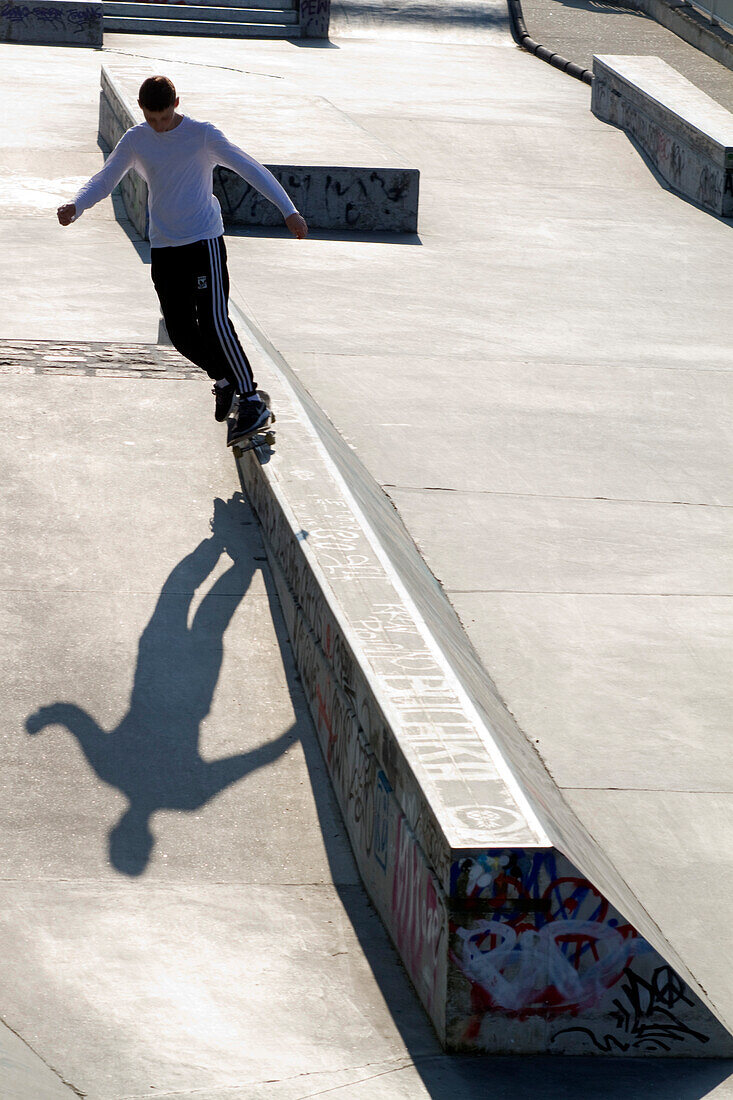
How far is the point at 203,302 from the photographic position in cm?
632

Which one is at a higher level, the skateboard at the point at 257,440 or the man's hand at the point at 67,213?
the man's hand at the point at 67,213

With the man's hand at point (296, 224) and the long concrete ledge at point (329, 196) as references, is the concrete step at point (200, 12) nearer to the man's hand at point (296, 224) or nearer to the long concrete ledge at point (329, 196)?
the long concrete ledge at point (329, 196)

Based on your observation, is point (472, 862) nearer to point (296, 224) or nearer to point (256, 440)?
point (256, 440)

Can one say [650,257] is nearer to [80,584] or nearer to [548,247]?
[548,247]

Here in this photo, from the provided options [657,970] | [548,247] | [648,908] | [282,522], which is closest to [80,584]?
[282,522]

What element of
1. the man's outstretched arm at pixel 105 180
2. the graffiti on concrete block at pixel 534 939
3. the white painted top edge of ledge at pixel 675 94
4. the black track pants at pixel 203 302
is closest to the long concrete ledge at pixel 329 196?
the white painted top edge of ledge at pixel 675 94

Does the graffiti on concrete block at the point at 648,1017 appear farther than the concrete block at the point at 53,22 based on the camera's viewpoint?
No

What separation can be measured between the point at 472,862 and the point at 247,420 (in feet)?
11.3

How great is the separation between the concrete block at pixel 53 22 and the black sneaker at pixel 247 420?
688 inches

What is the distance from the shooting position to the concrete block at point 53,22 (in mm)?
21094

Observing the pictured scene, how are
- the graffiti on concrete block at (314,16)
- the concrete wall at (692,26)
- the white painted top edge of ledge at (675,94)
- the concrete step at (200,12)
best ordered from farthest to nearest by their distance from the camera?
the graffiti on concrete block at (314,16)
the concrete step at (200,12)
the concrete wall at (692,26)
the white painted top edge of ledge at (675,94)

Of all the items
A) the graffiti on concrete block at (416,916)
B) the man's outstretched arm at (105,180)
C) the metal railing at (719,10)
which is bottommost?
the graffiti on concrete block at (416,916)

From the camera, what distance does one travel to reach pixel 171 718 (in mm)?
4543

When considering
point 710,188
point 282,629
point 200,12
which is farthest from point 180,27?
point 282,629
